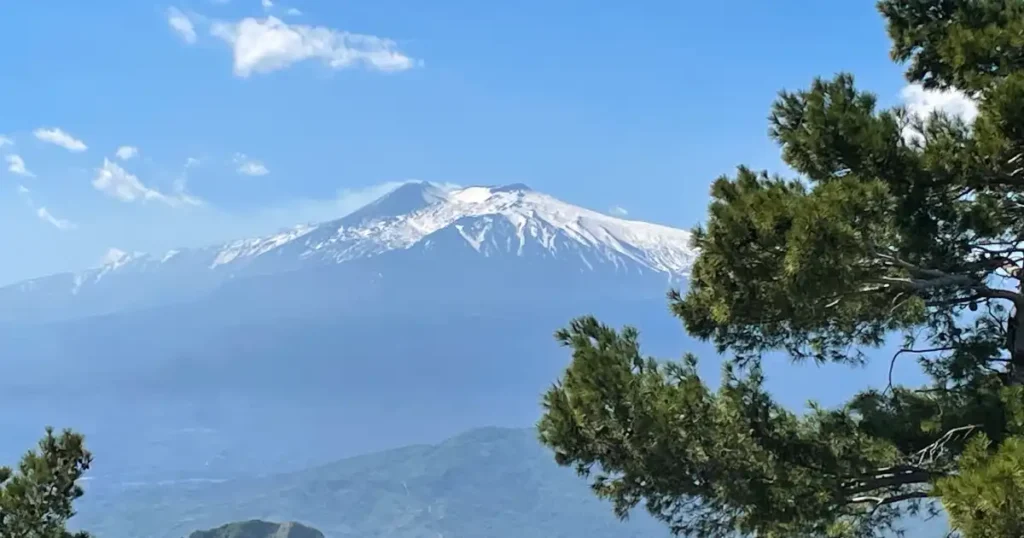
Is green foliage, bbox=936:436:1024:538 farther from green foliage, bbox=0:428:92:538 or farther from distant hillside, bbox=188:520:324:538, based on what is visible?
distant hillside, bbox=188:520:324:538

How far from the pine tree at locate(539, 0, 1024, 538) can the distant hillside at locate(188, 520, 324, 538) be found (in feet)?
328

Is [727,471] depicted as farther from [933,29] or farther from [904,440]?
[933,29]

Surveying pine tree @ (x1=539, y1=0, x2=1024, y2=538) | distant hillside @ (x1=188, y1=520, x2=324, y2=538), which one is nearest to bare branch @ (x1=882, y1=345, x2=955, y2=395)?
pine tree @ (x1=539, y1=0, x2=1024, y2=538)

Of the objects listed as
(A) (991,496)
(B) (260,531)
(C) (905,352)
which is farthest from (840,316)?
(B) (260,531)

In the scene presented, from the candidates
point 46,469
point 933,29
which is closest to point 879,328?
point 933,29

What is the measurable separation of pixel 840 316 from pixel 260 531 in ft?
341

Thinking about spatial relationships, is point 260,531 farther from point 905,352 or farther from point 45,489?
point 905,352

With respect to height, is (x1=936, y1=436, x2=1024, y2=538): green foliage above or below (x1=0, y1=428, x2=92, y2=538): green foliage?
below

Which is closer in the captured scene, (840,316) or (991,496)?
(991,496)

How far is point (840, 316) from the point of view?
7.23m

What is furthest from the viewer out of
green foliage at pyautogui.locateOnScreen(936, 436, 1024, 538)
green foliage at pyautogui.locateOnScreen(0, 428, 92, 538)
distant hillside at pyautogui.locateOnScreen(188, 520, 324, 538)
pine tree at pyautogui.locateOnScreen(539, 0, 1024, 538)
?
distant hillside at pyautogui.locateOnScreen(188, 520, 324, 538)

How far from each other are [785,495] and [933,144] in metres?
2.64

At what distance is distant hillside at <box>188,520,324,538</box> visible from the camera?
99.7 metres

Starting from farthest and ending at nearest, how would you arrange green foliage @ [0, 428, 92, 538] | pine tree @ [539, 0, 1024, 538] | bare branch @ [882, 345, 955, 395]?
green foliage @ [0, 428, 92, 538]
bare branch @ [882, 345, 955, 395]
pine tree @ [539, 0, 1024, 538]
